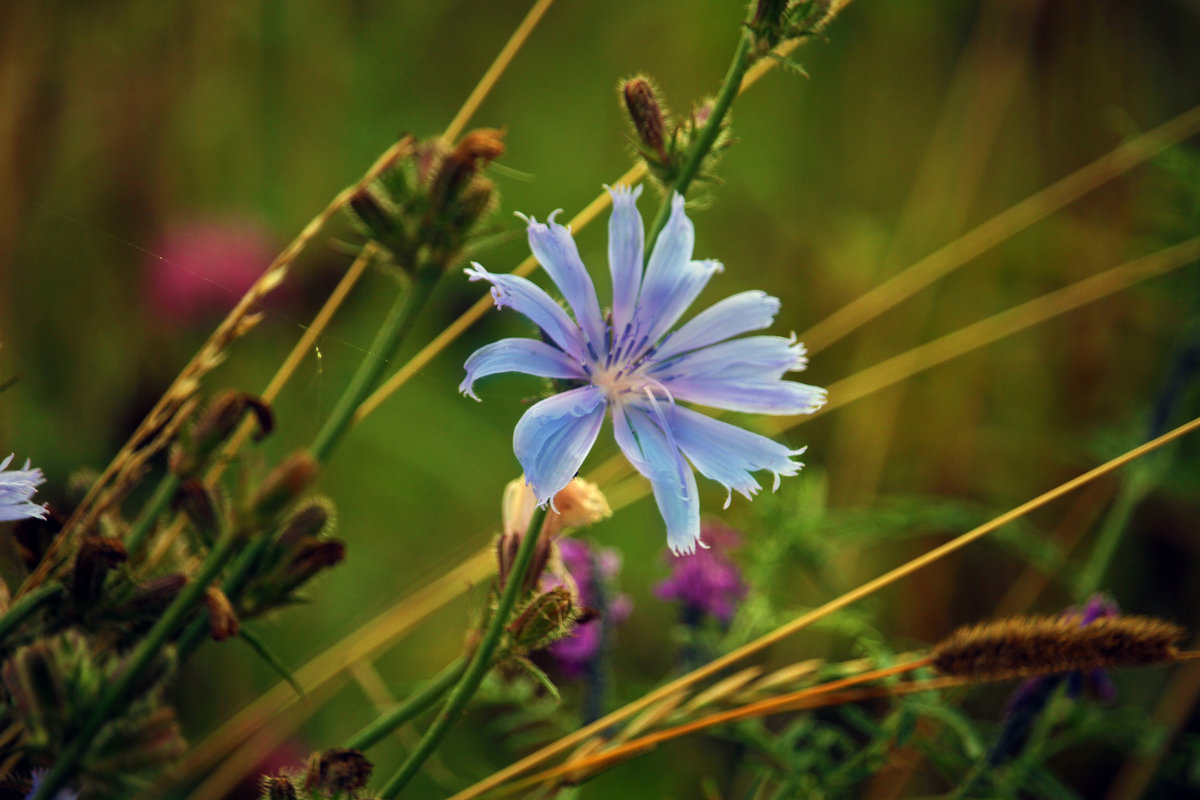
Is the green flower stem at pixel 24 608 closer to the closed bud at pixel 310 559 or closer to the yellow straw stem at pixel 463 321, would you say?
the closed bud at pixel 310 559

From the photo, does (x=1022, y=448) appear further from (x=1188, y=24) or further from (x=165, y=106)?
(x=165, y=106)

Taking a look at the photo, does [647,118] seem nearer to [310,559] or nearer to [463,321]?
[463,321]

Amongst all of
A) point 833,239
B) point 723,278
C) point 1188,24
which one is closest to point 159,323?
point 723,278

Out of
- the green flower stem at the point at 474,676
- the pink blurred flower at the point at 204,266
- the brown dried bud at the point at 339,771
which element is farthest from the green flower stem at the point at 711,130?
the pink blurred flower at the point at 204,266

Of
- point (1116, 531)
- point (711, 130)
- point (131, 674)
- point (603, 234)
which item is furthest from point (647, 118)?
point (603, 234)

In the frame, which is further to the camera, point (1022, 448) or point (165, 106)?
point (1022, 448)

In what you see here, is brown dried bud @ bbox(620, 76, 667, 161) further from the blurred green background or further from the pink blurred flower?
the pink blurred flower
